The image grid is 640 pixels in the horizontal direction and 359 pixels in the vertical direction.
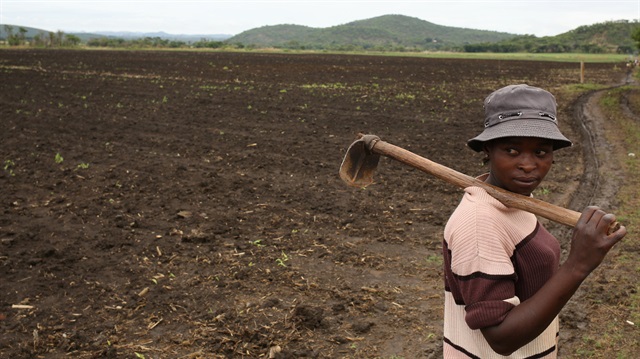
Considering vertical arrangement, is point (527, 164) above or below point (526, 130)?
below

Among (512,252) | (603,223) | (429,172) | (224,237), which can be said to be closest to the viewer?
(603,223)

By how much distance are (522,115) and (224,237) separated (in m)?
4.77

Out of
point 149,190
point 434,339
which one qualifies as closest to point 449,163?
point 149,190

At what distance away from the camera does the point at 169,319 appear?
4391 mm

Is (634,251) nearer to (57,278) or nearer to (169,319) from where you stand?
(169,319)

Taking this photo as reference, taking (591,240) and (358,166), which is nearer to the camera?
(591,240)

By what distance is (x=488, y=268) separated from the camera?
146 cm

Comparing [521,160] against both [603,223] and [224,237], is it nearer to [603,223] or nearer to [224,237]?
[603,223]

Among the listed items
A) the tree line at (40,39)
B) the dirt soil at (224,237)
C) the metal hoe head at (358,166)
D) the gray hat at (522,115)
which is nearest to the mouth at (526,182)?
the gray hat at (522,115)

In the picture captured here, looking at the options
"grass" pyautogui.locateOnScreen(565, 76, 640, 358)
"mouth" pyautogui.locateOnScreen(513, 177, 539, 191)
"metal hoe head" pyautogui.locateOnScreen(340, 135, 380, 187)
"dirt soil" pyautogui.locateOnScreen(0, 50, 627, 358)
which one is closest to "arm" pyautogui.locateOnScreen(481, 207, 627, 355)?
"mouth" pyautogui.locateOnScreen(513, 177, 539, 191)

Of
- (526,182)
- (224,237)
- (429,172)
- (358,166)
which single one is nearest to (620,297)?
(358,166)

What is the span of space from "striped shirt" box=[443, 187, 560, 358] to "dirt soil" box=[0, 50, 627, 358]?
233 centimetres

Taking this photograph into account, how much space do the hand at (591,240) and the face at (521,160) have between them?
0.84 feet

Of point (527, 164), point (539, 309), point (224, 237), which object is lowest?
point (224, 237)
